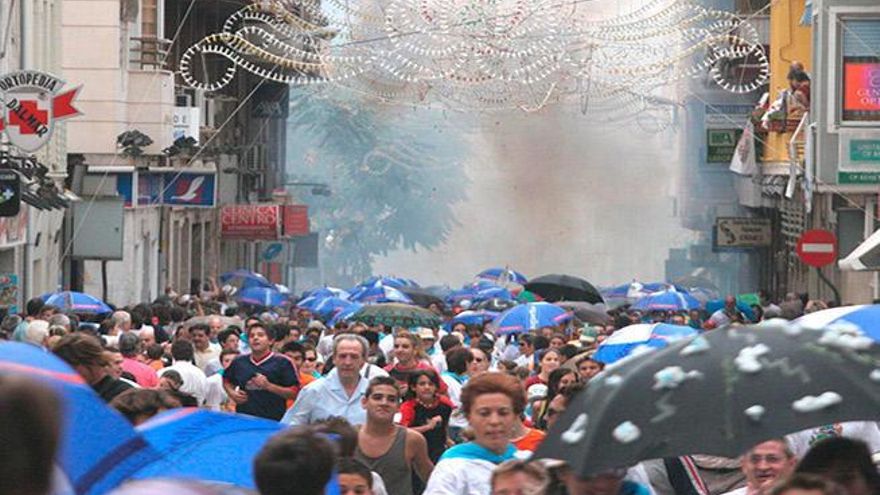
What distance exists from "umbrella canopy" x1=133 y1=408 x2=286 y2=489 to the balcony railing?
120 feet

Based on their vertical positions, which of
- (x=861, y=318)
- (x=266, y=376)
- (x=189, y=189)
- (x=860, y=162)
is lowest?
(x=266, y=376)

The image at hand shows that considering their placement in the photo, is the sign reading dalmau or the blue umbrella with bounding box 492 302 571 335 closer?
the blue umbrella with bounding box 492 302 571 335

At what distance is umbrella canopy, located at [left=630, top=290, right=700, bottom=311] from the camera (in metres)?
37.3

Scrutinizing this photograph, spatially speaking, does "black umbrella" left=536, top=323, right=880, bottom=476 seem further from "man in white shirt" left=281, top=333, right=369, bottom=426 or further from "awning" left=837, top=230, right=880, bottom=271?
"awning" left=837, top=230, right=880, bottom=271

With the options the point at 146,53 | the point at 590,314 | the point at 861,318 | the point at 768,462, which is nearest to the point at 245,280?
the point at 146,53

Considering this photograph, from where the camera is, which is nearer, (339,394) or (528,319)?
(339,394)

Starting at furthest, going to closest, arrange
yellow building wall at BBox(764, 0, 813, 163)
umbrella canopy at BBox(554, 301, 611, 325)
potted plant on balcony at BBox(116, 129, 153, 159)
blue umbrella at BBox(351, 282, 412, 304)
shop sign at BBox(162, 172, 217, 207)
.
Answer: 1. yellow building wall at BBox(764, 0, 813, 163)
2. shop sign at BBox(162, 172, 217, 207)
3. potted plant on balcony at BBox(116, 129, 153, 159)
4. blue umbrella at BBox(351, 282, 412, 304)
5. umbrella canopy at BBox(554, 301, 611, 325)

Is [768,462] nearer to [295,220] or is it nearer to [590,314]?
A: [590,314]

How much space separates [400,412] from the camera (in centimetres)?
1421

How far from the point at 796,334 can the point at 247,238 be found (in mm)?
52496

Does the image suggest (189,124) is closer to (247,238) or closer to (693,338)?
(247,238)

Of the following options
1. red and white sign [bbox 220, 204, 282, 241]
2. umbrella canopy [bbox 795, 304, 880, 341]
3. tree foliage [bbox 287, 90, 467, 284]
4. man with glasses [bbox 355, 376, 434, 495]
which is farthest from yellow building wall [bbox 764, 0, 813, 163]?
umbrella canopy [bbox 795, 304, 880, 341]

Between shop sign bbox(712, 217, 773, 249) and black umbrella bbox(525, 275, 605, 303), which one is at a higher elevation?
shop sign bbox(712, 217, 773, 249)

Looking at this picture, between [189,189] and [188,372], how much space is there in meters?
27.8
